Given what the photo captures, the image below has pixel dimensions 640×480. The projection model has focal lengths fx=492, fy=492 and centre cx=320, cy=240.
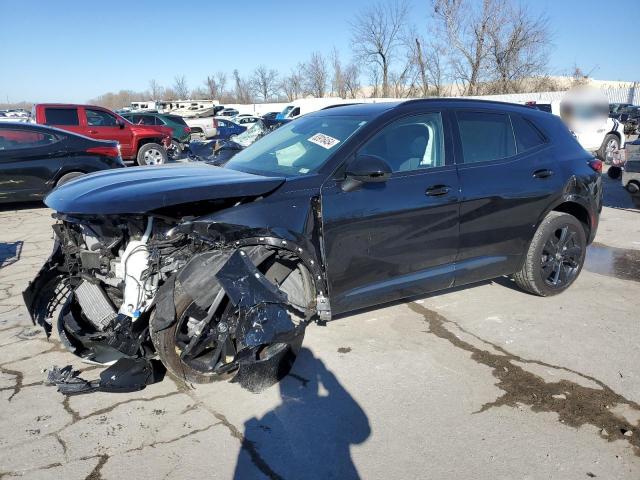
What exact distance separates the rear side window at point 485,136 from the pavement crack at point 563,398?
1620 millimetres

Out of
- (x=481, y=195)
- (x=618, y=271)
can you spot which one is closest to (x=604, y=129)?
(x=618, y=271)

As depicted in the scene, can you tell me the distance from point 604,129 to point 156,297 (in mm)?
14336

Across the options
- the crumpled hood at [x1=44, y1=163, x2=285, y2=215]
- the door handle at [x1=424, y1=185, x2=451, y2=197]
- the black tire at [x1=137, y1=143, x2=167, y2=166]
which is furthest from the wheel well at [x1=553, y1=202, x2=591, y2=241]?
the black tire at [x1=137, y1=143, x2=167, y2=166]

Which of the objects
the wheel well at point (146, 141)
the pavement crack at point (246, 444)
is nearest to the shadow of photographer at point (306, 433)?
the pavement crack at point (246, 444)

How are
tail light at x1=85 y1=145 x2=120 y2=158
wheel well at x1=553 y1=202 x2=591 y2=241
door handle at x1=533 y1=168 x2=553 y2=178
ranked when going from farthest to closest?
tail light at x1=85 y1=145 x2=120 y2=158 < wheel well at x1=553 y1=202 x2=591 y2=241 < door handle at x1=533 y1=168 x2=553 y2=178

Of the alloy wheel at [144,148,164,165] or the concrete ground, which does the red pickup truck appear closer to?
the alloy wheel at [144,148,164,165]

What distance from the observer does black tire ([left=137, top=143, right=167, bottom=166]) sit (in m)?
13.8

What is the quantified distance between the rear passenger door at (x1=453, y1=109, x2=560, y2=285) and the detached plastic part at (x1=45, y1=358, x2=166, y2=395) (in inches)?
97.1

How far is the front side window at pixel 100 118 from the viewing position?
13414mm

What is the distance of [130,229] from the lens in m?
3.13

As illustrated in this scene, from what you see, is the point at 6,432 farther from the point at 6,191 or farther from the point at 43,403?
the point at 6,191

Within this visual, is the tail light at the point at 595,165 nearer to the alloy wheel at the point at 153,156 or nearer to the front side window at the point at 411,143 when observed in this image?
the front side window at the point at 411,143

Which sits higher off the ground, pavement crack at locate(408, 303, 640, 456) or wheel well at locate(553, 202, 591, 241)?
wheel well at locate(553, 202, 591, 241)

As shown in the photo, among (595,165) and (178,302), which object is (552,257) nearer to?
(595,165)
